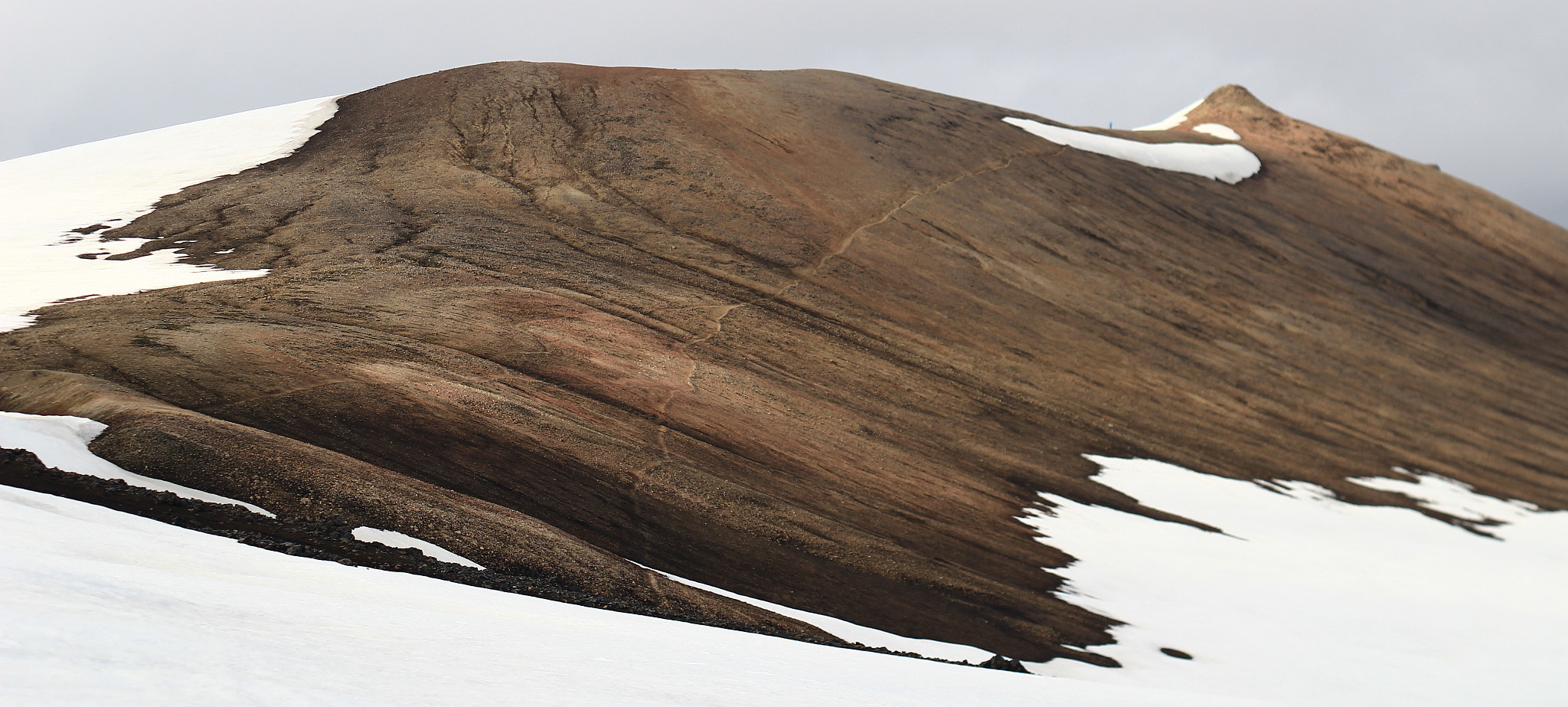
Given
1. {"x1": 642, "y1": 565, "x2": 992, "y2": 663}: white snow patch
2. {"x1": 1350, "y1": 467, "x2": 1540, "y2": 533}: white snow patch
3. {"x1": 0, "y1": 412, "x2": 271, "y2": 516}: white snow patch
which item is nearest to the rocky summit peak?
{"x1": 1350, "y1": 467, "x2": 1540, "y2": 533}: white snow patch

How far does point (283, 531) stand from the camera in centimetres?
943

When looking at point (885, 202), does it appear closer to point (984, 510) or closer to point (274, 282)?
point (984, 510)

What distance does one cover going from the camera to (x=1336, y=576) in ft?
60.1

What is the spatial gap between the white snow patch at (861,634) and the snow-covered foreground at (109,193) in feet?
36.1

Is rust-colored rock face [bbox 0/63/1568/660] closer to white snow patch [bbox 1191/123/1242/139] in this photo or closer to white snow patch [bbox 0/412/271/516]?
white snow patch [bbox 0/412/271/516]

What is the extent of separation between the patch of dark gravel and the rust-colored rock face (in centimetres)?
71

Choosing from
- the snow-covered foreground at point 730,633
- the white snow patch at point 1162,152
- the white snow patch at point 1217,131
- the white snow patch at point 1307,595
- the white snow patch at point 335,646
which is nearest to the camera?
the white snow patch at point 335,646

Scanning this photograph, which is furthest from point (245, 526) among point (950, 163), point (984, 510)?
point (950, 163)

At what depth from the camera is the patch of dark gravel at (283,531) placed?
8727 mm

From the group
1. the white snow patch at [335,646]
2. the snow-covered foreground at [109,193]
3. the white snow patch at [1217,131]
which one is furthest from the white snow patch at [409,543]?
the white snow patch at [1217,131]

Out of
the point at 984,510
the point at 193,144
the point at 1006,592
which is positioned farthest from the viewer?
the point at 193,144

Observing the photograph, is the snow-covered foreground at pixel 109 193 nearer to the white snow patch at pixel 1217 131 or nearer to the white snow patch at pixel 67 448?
the white snow patch at pixel 67 448

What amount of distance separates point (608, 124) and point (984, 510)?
19.1 meters

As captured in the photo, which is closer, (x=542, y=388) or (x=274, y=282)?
(x=542, y=388)
